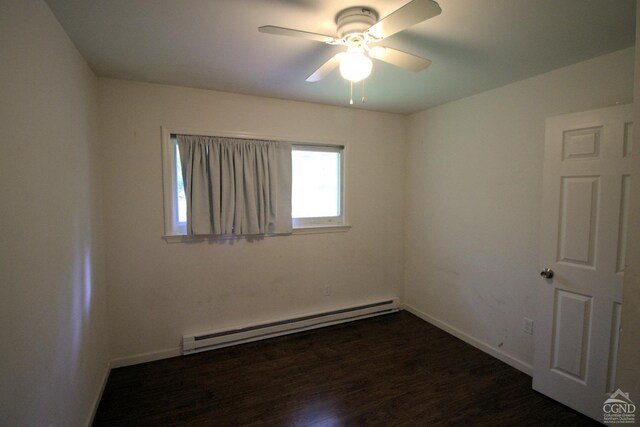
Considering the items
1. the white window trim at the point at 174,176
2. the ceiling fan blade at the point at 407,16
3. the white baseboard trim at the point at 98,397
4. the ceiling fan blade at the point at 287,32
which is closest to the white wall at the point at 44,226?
the white baseboard trim at the point at 98,397

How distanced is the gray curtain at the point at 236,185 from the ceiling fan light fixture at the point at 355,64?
58.9 inches

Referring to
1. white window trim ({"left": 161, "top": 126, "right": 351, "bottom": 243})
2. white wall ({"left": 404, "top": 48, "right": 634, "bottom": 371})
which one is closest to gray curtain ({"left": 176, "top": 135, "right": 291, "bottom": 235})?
white window trim ({"left": 161, "top": 126, "right": 351, "bottom": 243})

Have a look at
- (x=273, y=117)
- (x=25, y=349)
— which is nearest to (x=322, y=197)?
(x=273, y=117)

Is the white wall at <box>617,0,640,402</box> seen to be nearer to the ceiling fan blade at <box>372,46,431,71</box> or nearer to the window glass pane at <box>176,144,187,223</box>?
the ceiling fan blade at <box>372,46,431,71</box>

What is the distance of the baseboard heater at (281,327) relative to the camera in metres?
2.64

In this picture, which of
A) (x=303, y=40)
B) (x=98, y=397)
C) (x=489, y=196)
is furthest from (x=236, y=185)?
(x=489, y=196)

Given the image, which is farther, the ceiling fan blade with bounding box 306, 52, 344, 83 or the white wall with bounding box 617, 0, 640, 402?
the ceiling fan blade with bounding box 306, 52, 344, 83

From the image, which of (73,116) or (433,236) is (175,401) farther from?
(433,236)

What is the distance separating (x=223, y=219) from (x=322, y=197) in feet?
3.79

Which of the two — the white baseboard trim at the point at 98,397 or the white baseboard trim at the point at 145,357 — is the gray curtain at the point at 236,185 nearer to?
the white baseboard trim at the point at 145,357

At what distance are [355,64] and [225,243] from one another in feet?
6.57

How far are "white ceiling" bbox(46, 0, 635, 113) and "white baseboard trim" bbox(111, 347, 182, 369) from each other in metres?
2.35

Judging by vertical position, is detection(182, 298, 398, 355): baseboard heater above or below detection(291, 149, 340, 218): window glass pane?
below

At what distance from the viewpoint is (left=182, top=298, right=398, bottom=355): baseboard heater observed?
2639mm
